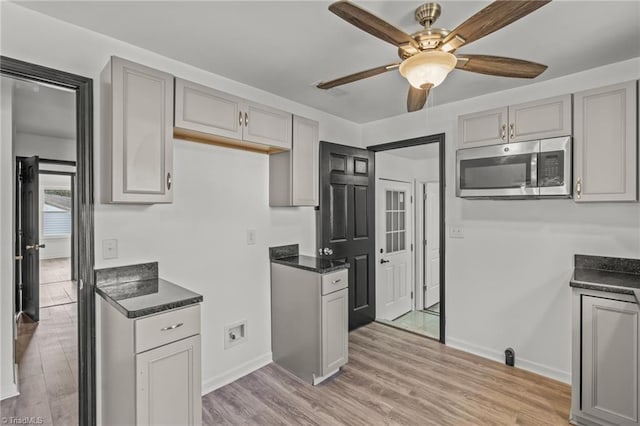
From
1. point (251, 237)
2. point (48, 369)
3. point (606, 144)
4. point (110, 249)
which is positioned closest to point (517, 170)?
point (606, 144)

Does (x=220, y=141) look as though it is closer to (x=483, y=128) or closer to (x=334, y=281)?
(x=334, y=281)

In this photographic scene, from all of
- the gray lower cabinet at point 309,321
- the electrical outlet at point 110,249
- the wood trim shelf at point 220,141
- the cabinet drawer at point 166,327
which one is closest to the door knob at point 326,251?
the gray lower cabinet at point 309,321

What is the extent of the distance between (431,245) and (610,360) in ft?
10.7

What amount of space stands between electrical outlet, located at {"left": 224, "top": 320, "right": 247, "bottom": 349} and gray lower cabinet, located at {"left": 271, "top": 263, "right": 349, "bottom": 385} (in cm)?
30

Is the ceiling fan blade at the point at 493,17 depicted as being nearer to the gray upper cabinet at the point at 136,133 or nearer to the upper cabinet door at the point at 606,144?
the upper cabinet door at the point at 606,144

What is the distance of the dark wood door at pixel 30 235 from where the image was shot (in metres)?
2.06

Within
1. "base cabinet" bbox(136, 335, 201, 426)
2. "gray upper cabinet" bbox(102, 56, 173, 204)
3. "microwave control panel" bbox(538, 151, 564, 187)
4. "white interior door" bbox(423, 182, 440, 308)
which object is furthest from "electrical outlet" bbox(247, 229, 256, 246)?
"white interior door" bbox(423, 182, 440, 308)

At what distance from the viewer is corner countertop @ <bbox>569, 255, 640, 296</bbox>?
1954 mm

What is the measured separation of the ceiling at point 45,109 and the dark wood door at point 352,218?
6.76 feet

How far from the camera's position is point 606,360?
197 cm

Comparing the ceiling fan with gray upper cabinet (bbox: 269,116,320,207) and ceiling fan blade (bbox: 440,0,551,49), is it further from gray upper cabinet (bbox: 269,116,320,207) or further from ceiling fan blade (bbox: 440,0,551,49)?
gray upper cabinet (bbox: 269,116,320,207)

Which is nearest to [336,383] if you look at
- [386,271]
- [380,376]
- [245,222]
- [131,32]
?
[380,376]

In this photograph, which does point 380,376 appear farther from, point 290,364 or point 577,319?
point 577,319

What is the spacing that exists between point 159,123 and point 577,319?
2.90 meters
